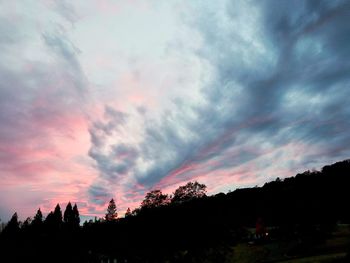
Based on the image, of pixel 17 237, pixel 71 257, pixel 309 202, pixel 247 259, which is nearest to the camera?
pixel 247 259

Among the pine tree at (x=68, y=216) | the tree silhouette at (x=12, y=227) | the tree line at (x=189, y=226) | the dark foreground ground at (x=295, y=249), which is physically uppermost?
the pine tree at (x=68, y=216)

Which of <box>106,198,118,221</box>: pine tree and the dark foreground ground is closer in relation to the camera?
the dark foreground ground

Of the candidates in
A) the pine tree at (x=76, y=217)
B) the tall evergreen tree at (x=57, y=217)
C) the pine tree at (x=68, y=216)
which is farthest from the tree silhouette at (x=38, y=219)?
the pine tree at (x=76, y=217)

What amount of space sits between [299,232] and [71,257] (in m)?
68.1

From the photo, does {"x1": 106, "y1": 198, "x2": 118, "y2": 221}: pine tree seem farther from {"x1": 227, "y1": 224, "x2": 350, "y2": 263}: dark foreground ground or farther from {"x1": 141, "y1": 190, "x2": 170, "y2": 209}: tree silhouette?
{"x1": 227, "y1": 224, "x2": 350, "y2": 263}: dark foreground ground

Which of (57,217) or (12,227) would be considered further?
(57,217)

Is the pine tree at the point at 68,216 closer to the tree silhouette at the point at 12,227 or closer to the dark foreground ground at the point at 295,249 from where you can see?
the tree silhouette at the point at 12,227

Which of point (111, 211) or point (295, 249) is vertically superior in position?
point (111, 211)

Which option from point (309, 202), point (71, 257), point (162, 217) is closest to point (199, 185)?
point (309, 202)

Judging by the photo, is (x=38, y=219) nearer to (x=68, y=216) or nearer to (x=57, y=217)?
(x=57, y=217)

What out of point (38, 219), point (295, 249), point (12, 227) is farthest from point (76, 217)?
point (295, 249)

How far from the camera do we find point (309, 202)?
255 feet

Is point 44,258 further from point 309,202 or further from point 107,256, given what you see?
point 309,202

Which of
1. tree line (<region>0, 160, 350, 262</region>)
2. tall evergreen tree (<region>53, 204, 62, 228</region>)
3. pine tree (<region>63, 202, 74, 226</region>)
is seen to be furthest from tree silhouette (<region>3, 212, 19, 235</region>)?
pine tree (<region>63, 202, 74, 226</region>)
